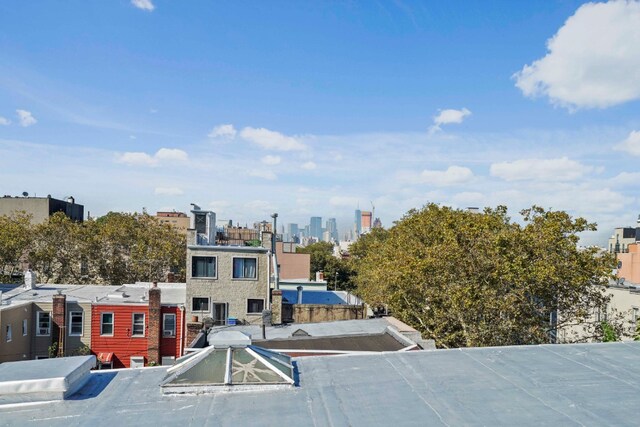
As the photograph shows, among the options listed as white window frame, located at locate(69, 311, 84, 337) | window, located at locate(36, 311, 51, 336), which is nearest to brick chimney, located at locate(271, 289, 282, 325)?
white window frame, located at locate(69, 311, 84, 337)

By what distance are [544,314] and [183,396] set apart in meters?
17.6

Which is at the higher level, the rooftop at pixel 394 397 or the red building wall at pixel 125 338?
the rooftop at pixel 394 397

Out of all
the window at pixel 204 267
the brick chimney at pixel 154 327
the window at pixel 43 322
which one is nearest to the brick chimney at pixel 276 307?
the window at pixel 204 267

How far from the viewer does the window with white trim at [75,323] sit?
88.7ft

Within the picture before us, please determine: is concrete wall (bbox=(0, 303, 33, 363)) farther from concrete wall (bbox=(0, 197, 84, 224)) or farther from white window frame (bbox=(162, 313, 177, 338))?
concrete wall (bbox=(0, 197, 84, 224))

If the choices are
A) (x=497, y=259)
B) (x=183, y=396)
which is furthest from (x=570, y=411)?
(x=497, y=259)

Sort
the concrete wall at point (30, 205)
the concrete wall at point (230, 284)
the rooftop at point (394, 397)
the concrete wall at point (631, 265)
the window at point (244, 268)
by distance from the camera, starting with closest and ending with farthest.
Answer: the rooftop at point (394, 397), the concrete wall at point (230, 284), the window at point (244, 268), the concrete wall at point (631, 265), the concrete wall at point (30, 205)

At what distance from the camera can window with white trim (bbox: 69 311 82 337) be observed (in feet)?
88.7

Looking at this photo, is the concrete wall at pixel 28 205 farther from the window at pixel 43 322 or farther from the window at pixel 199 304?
the window at pixel 199 304

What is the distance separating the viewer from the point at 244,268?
26.9 m

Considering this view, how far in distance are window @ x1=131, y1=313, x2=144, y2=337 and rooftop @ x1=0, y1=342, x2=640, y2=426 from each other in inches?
812

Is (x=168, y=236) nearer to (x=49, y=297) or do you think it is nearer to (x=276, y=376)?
(x=49, y=297)

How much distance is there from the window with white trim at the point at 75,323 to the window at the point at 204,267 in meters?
6.89

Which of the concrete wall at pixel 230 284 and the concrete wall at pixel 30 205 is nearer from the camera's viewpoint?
the concrete wall at pixel 230 284
